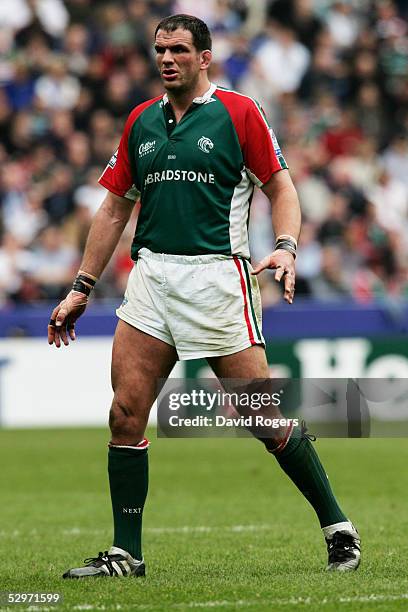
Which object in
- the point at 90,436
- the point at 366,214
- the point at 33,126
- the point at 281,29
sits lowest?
the point at 90,436

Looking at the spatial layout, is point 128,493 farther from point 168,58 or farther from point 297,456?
point 168,58

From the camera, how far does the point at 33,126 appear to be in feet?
60.3

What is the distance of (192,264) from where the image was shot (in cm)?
632

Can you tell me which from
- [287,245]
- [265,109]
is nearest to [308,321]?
[265,109]

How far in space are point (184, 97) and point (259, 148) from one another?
1.45ft

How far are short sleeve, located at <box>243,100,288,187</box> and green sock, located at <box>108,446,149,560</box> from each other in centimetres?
145

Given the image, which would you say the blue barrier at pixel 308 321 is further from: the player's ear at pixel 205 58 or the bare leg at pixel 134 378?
the player's ear at pixel 205 58

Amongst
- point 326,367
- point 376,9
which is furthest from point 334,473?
point 376,9

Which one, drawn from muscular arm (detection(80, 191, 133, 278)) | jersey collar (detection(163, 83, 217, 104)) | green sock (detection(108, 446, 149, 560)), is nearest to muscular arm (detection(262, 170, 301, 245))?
jersey collar (detection(163, 83, 217, 104))

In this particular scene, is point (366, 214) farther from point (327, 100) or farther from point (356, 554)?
point (356, 554)

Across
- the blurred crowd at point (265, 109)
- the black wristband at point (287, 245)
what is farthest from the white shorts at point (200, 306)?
the blurred crowd at point (265, 109)

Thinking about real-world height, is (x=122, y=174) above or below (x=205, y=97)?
below

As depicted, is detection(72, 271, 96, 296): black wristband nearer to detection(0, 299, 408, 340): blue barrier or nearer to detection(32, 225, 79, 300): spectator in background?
detection(0, 299, 408, 340): blue barrier

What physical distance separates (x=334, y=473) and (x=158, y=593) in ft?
20.9
